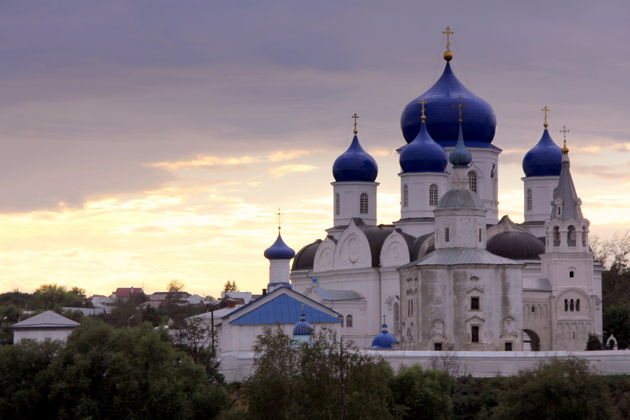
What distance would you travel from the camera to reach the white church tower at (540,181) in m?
54.9

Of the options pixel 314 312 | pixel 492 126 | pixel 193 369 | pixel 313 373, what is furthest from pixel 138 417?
pixel 492 126

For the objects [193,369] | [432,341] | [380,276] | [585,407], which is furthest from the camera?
[380,276]

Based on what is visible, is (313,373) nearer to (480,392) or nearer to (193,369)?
Answer: (193,369)

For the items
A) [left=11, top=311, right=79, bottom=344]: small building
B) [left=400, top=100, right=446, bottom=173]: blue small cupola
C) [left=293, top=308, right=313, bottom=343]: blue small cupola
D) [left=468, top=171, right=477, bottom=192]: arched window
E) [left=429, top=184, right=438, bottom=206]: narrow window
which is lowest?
[left=293, top=308, right=313, bottom=343]: blue small cupola

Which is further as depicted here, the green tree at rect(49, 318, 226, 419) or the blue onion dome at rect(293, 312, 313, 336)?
the blue onion dome at rect(293, 312, 313, 336)

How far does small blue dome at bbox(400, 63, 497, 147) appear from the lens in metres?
53.8

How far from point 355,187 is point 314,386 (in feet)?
79.5

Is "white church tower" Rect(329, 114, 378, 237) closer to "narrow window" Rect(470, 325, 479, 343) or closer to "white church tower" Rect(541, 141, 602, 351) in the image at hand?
"white church tower" Rect(541, 141, 602, 351)

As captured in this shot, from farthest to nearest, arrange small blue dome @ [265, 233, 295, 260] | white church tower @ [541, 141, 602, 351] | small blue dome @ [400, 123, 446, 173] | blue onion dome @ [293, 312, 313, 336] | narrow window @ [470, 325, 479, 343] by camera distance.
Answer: small blue dome @ [265, 233, 295, 260] → small blue dome @ [400, 123, 446, 173] → white church tower @ [541, 141, 602, 351] → narrow window @ [470, 325, 479, 343] → blue onion dome @ [293, 312, 313, 336]

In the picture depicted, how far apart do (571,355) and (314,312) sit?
33.7 ft

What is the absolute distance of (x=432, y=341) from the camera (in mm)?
46812

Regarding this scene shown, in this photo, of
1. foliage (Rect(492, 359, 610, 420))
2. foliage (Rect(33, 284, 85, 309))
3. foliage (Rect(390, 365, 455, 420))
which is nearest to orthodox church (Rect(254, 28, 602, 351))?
foliage (Rect(390, 365, 455, 420))

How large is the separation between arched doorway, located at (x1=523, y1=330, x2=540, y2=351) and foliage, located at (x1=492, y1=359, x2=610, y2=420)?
1179 cm

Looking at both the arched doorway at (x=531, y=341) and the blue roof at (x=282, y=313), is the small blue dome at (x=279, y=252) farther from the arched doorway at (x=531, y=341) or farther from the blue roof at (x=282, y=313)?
the arched doorway at (x=531, y=341)
